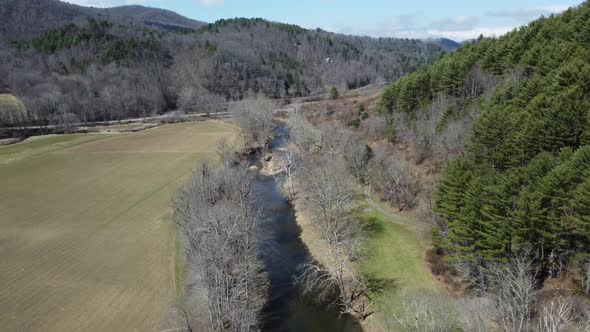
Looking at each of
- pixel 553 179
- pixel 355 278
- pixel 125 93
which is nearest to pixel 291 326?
pixel 355 278

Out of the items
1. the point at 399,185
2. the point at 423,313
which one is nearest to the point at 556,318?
the point at 423,313

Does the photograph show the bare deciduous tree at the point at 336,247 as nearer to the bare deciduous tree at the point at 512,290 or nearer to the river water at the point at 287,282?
the river water at the point at 287,282

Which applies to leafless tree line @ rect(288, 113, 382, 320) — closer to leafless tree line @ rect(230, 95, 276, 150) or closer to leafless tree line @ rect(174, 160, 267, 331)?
leafless tree line @ rect(174, 160, 267, 331)

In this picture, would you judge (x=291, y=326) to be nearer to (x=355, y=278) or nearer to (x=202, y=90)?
(x=355, y=278)

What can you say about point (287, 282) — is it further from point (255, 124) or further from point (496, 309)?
point (255, 124)

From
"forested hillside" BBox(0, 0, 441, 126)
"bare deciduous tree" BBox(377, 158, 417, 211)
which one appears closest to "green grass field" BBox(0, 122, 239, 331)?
"bare deciduous tree" BBox(377, 158, 417, 211)

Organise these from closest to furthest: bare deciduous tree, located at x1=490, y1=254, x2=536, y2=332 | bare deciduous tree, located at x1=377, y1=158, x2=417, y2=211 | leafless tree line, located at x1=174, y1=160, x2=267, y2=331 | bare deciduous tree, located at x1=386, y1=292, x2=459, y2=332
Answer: bare deciduous tree, located at x1=490, y1=254, x2=536, y2=332, bare deciduous tree, located at x1=386, y1=292, x2=459, y2=332, leafless tree line, located at x1=174, y1=160, x2=267, y2=331, bare deciduous tree, located at x1=377, y1=158, x2=417, y2=211
